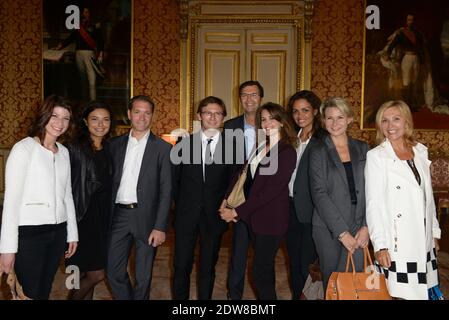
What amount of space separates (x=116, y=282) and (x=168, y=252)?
2.05 m

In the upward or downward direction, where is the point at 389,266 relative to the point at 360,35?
downward

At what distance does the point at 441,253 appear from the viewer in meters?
4.92

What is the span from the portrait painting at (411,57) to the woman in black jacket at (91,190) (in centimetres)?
568

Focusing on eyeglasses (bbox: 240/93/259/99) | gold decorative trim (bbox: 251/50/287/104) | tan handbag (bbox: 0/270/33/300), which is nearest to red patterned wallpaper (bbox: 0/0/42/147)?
gold decorative trim (bbox: 251/50/287/104)

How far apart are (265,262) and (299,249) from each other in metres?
0.43

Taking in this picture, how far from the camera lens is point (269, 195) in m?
2.68

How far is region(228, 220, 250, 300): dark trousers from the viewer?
3.12m

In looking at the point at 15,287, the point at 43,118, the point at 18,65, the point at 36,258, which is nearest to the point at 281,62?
the point at 18,65

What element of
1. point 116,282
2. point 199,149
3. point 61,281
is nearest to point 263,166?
point 199,149

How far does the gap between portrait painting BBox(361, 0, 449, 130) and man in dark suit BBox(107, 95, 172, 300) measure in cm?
546

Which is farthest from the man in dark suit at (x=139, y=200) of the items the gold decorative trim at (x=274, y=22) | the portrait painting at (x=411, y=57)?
the portrait painting at (x=411, y=57)

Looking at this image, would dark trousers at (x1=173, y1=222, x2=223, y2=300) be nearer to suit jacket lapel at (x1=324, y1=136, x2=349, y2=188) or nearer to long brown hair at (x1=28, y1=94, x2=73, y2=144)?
suit jacket lapel at (x1=324, y1=136, x2=349, y2=188)

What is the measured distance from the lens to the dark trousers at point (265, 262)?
2.71 m
